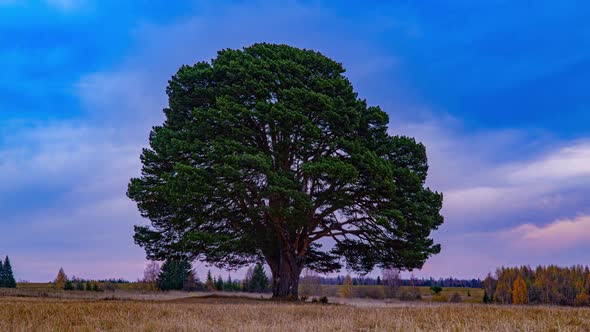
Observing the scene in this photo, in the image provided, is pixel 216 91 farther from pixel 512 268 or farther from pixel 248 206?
pixel 512 268

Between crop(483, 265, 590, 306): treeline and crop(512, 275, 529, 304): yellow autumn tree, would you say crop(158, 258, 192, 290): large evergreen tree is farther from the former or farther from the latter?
crop(512, 275, 529, 304): yellow autumn tree

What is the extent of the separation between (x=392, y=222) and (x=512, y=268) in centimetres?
9783

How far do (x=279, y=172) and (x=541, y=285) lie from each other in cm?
8909

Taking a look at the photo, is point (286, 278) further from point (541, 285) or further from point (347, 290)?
point (541, 285)

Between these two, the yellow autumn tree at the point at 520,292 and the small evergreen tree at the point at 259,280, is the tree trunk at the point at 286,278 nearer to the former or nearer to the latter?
the small evergreen tree at the point at 259,280

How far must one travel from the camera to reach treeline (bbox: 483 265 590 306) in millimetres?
84938

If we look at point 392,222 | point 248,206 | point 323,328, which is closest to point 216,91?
point 248,206

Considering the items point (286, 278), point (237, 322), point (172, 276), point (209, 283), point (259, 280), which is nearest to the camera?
point (237, 322)

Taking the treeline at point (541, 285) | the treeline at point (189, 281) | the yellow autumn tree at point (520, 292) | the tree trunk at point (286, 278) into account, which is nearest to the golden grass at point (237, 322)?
the tree trunk at point (286, 278)

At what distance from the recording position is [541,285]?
9675 centimetres

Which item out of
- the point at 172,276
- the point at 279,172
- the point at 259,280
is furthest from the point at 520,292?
the point at 279,172

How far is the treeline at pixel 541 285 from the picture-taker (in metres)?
84.9

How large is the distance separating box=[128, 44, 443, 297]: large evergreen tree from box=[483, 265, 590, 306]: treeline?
5751cm

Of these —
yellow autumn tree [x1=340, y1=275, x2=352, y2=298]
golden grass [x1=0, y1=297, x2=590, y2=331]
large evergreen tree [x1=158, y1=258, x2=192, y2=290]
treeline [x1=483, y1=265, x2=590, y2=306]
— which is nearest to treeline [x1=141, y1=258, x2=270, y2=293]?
large evergreen tree [x1=158, y1=258, x2=192, y2=290]
